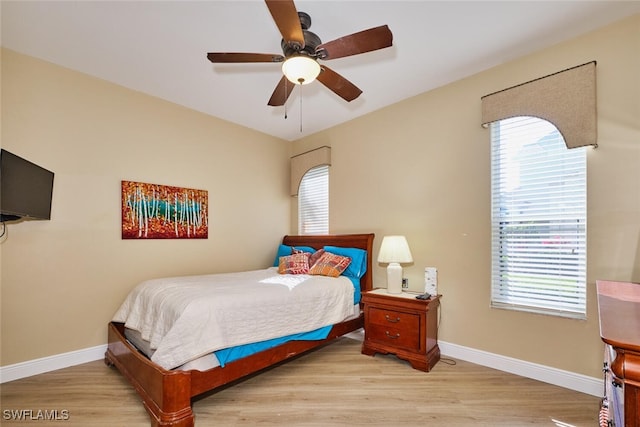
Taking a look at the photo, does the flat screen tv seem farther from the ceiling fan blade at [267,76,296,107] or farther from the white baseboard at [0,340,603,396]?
the ceiling fan blade at [267,76,296,107]

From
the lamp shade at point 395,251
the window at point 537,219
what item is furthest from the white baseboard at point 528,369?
the lamp shade at point 395,251

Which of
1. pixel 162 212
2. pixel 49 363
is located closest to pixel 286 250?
pixel 162 212

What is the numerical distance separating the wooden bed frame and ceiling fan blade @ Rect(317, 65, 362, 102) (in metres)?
2.10

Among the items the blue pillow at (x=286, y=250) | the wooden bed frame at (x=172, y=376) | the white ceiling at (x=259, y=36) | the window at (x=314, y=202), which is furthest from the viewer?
the window at (x=314, y=202)

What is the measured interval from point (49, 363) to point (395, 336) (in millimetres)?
3107

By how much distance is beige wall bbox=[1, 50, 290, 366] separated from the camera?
8.36 ft

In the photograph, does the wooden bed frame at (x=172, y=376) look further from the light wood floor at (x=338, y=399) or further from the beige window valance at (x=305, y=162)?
the beige window valance at (x=305, y=162)

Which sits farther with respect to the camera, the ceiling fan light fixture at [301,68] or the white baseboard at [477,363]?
the white baseboard at [477,363]

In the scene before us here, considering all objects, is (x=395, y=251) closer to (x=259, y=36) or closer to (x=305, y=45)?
(x=305, y=45)

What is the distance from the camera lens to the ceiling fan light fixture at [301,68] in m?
1.90

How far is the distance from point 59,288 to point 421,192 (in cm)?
360

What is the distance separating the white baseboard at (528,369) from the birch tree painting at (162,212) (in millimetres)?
3027

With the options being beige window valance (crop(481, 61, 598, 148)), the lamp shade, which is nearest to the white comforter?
the lamp shade

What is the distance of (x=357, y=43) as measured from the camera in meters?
1.83
